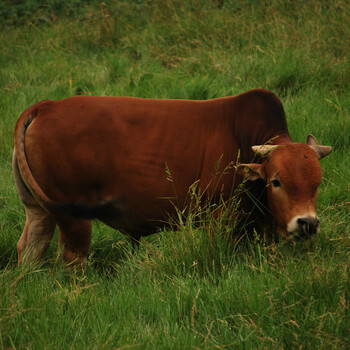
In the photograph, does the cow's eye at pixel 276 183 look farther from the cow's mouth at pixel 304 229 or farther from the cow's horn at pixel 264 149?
the cow's mouth at pixel 304 229

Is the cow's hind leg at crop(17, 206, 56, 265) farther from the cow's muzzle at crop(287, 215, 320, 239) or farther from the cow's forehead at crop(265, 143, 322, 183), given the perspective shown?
the cow's muzzle at crop(287, 215, 320, 239)

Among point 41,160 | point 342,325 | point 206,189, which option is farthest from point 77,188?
point 342,325

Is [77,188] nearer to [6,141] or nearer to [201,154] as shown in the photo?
[201,154]

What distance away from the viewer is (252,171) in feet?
13.0

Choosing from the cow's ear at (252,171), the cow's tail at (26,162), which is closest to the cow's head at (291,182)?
the cow's ear at (252,171)

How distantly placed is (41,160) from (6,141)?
235 cm

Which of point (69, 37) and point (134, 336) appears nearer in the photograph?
point (134, 336)

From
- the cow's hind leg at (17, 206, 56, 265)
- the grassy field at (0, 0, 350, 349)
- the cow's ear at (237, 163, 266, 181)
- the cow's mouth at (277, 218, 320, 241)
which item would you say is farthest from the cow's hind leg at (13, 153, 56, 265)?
the cow's mouth at (277, 218, 320, 241)

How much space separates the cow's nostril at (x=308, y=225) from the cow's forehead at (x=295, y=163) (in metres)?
0.27

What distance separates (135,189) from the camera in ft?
13.5

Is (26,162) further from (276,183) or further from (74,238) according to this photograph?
(276,183)

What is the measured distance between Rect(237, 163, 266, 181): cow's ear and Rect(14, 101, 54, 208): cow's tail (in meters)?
1.29

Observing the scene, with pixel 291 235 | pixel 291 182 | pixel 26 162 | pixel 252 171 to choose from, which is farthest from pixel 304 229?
pixel 26 162

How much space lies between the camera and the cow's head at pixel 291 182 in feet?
12.0
